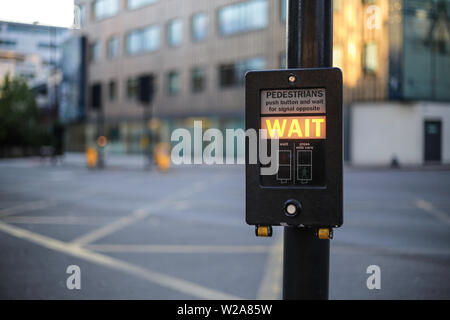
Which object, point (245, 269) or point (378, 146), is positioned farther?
point (378, 146)

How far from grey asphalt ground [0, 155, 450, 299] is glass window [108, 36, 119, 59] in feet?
108

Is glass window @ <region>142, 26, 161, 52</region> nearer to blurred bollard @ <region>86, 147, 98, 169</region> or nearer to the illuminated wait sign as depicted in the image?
blurred bollard @ <region>86, 147, 98, 169</region>

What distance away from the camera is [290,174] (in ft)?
6.25

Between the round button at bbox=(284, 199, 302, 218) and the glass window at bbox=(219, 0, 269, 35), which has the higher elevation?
the glass window at bbox=(219, 0, 269, 35)

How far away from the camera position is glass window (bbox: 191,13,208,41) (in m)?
35.5

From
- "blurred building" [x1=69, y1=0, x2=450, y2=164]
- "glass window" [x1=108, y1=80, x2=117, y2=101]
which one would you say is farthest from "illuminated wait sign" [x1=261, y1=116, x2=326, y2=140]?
"glass window" [x1=108, y1=80, x2=117, y2=101]

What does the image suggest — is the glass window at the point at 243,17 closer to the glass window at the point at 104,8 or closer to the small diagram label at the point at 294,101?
the glass window at the point at 104,8

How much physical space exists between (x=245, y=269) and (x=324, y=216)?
12.5 ft

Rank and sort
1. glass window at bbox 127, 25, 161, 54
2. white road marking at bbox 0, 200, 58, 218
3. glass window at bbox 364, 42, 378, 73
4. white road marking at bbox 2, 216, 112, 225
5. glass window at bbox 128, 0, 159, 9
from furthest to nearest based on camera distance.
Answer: glass window at bbox 128, 0, 159, 9
glass window at bbox 127, 25, 161, 54
glass window at bbox 364, 42, 378, 73
white road marking at bbox 0, 200, 58, 218
white road marking at bbox 2, 216, 112, 225

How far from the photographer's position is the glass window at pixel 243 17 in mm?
31844

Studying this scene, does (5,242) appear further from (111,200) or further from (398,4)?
(398,4)

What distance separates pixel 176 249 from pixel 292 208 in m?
4.85

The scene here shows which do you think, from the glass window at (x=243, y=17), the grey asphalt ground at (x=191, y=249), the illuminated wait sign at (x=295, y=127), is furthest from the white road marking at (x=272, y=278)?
the glass window at (x=243, y=17)
